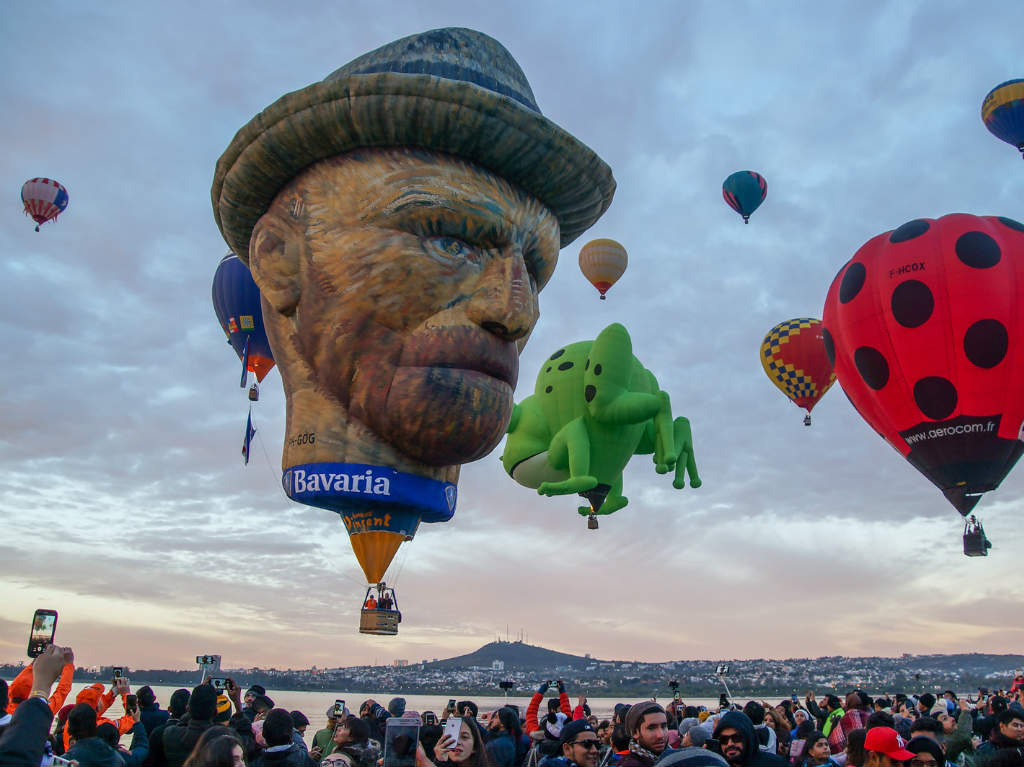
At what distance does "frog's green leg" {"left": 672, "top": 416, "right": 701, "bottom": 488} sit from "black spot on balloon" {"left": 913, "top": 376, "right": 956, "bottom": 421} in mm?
3332

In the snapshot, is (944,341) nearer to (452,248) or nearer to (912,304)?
(912,304)

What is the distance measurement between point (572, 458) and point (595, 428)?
0.50 m

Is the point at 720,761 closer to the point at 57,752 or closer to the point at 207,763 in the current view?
the point at 207,763

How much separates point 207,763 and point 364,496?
3.06 meters

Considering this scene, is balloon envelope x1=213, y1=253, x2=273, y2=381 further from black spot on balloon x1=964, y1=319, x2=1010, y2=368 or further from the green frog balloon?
black spot on balloon x1=964, y1=319, x2=1010, y2=368

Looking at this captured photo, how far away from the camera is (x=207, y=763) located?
104 inches

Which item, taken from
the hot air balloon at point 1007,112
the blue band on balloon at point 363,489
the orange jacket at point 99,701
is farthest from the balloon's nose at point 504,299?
the hot air balloon at point 1007,112

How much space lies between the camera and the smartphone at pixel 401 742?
309 cm

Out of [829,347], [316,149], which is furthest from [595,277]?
[316,149]

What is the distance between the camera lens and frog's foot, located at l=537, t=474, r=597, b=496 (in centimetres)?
1013

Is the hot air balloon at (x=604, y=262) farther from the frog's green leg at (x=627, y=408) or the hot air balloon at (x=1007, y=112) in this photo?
the hot air balloon at (x=1007, y=112)

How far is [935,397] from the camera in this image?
11.6m

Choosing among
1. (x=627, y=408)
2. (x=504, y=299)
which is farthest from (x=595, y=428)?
(x=504, y=299)

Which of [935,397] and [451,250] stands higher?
[935,397]
